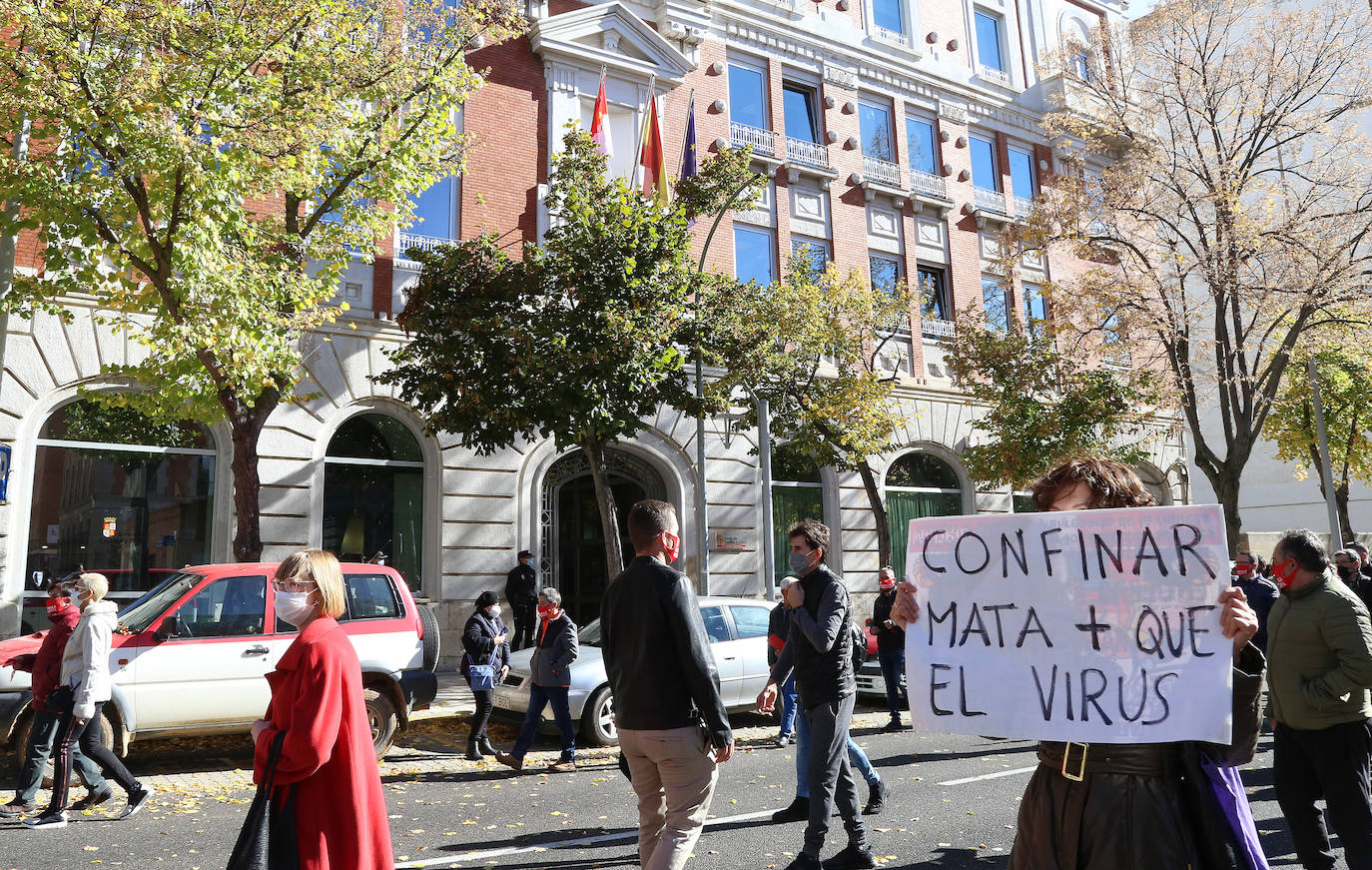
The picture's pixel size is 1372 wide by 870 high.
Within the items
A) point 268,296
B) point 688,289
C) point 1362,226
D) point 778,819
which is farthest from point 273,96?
point 1362,226

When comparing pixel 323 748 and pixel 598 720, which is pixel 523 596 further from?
pixel 323 748

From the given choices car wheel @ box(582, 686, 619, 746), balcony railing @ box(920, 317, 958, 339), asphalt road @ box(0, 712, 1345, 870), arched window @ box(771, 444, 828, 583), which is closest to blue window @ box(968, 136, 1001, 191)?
balcony railing @ box(920, 317, 958, 339)

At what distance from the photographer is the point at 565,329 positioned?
13.1 metres

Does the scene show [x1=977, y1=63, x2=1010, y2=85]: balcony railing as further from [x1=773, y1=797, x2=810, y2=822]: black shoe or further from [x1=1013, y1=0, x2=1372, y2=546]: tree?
[x1=773, y1=797, x2=810, y2=822]: black shoe

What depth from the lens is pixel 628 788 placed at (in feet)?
28.2

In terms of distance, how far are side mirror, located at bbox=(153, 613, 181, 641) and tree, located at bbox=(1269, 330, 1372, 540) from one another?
2559 centimetres

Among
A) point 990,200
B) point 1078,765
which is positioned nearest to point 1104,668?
point 1078,765

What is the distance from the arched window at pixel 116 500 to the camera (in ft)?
48.1

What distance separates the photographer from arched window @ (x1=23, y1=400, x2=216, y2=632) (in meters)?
14.7

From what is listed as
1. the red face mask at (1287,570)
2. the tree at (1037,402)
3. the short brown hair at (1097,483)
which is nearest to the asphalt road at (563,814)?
the red face mask at (1287,570)

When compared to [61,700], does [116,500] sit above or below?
above

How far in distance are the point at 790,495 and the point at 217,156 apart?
13.9 m

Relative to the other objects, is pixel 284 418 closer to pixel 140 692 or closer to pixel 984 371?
pixel 140 692

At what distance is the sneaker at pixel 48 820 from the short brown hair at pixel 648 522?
17.0 feet
